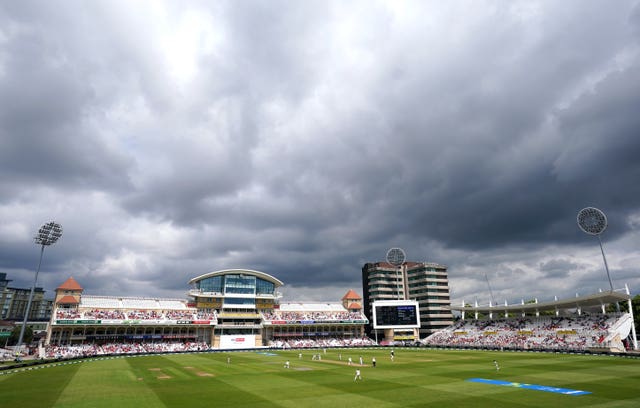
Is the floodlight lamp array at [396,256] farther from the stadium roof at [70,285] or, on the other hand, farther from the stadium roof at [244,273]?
the stadium roof at [70,285]

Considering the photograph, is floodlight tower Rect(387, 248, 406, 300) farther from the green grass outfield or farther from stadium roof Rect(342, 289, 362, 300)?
the green grass outfield

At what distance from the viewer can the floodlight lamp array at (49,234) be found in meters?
77.9

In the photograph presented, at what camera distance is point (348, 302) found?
118875mm

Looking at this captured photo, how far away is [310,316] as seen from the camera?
105938 millimetres

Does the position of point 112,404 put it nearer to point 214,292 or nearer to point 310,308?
point 214,292

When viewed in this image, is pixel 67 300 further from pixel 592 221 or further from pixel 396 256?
pixel 592 221

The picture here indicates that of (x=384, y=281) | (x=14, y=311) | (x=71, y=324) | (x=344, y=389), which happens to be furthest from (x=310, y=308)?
(x=14, y=311)

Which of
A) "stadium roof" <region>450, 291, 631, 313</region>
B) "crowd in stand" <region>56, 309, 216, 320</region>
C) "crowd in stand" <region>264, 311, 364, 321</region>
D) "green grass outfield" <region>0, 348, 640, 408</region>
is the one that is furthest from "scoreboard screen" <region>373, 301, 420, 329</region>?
"green grass outfield" <region>0, 348, 640, 408</region>

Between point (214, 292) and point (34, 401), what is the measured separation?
73362mm

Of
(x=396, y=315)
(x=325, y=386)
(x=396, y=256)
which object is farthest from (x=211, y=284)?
(x=325, y=386)

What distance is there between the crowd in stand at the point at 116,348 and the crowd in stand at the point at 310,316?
2067 cm

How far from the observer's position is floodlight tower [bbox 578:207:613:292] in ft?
228

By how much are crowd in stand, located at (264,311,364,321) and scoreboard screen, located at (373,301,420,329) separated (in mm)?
9036

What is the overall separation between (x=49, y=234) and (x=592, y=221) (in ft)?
365
